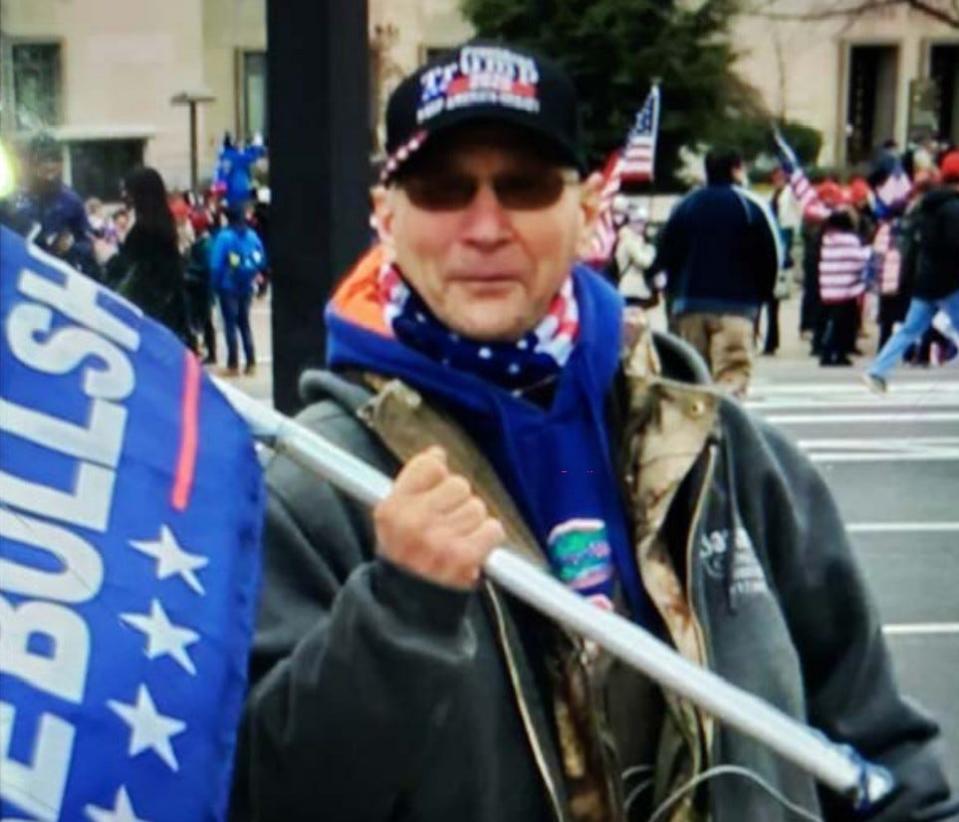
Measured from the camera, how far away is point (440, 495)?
1.81 meters

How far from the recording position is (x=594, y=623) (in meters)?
1.81

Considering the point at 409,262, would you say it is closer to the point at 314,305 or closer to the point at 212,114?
the point at 314,305

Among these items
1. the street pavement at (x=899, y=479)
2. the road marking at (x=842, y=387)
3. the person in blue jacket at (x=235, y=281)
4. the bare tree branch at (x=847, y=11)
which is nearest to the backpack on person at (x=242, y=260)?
the person in blue jacket at (x=235, y=281)

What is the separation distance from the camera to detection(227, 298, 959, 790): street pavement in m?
7.66

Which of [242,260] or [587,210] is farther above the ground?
[587,210]

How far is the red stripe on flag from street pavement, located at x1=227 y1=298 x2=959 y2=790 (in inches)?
82.4

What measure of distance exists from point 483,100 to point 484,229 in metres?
0.13

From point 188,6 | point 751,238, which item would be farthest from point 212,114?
point 751,238

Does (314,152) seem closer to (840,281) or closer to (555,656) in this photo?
(555,656)

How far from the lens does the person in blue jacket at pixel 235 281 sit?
Result: 17.3 meters

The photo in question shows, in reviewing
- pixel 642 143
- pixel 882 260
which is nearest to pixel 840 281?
pixel 882 260

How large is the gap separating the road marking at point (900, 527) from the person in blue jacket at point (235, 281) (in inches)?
312

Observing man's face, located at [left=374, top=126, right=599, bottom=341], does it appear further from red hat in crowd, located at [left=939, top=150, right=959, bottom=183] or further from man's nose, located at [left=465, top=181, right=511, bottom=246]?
red hat in crowd, located at [left=939, top=150, right=959, bottom=183]

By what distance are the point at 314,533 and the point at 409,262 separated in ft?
0.99
